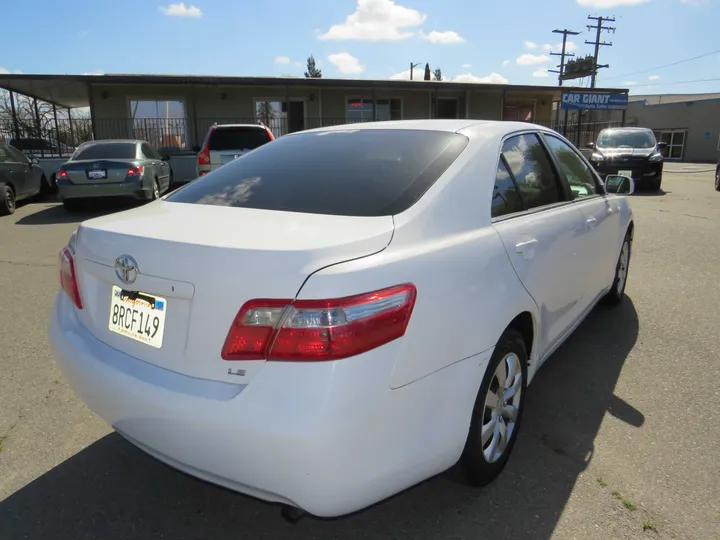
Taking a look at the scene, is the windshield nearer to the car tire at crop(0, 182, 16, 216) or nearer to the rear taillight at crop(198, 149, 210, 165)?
the rear taillight at crop(198, 149, 210, 165)

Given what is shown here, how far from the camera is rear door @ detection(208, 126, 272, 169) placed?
11617 mm

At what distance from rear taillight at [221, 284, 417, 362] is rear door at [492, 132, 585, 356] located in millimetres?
908

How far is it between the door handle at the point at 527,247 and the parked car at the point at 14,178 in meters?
11.5

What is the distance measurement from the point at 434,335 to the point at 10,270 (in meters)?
6.26

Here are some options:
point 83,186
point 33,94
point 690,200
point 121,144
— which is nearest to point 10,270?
point 83,186

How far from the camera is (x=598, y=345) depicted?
402 centimetres

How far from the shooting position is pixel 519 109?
23453 millimetres

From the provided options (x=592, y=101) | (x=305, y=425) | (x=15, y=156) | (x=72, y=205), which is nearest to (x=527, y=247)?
(x=305, y=425)

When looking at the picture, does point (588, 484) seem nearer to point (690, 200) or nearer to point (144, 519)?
point (144, 519)

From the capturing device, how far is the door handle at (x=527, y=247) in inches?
94.9

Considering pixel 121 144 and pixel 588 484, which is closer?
pixel 588 484

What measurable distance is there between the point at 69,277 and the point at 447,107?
21.3 metres

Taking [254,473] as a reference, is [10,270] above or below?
below

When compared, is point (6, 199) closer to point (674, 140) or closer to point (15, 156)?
point (15, 156)
